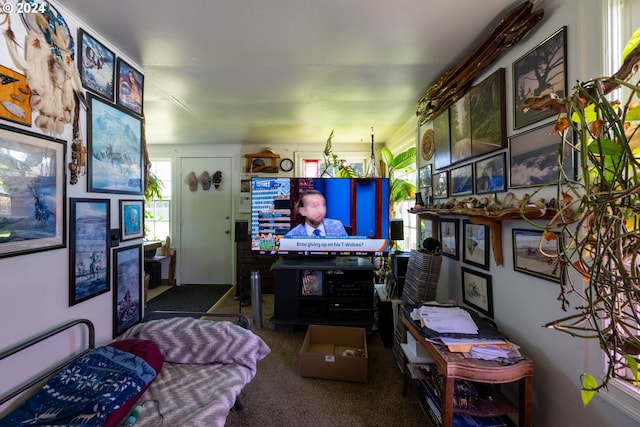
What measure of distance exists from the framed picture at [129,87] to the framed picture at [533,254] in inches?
102

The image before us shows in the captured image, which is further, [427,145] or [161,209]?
[161,209]

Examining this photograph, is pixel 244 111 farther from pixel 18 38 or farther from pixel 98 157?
pixel 18 38

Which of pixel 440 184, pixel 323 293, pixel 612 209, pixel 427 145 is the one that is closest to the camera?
pixel 612 209

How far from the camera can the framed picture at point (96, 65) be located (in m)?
1.44

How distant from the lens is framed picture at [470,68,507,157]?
1486mm

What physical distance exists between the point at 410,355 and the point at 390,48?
76.8 inches

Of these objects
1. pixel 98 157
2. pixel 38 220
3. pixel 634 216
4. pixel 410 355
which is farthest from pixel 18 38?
pixel 410 355

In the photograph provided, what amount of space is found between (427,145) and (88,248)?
2700 mm

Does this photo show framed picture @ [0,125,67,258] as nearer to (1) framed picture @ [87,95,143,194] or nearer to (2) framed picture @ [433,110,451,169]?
(1) framed picture @ [87,95,143,194]

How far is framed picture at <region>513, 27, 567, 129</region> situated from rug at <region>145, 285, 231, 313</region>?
3.52m

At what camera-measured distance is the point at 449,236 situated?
2047 mm

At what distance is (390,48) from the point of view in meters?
1.64

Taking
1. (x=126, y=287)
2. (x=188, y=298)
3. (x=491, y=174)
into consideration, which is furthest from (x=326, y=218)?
(x=188, y=298)

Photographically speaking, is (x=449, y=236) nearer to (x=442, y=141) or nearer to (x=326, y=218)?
(x=442, y=141)
